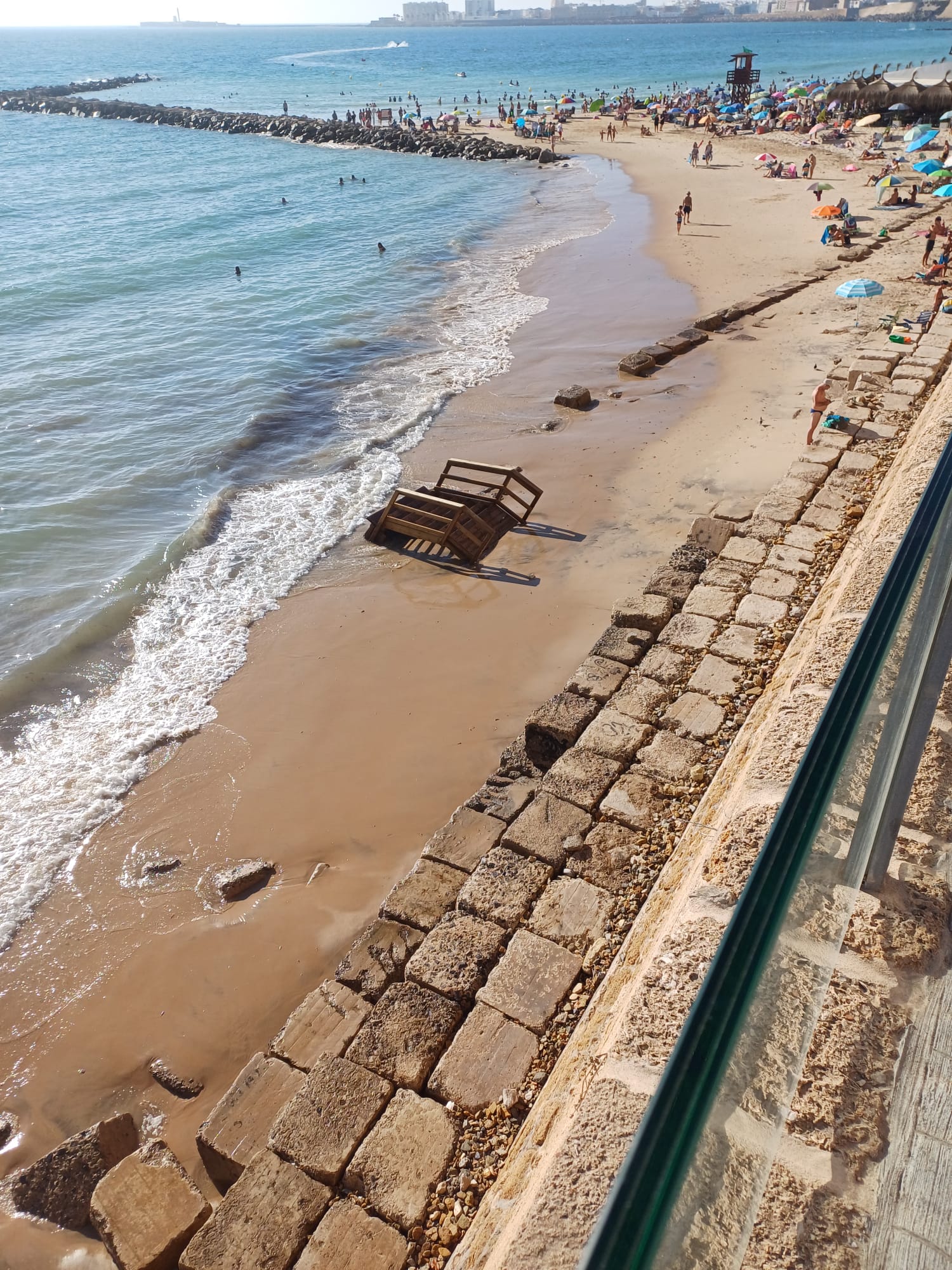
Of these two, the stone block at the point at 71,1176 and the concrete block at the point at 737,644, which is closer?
the stone block at the point at 71,1176

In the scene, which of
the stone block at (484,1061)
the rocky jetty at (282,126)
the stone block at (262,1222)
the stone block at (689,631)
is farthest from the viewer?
the rocky jetty at (282,126)

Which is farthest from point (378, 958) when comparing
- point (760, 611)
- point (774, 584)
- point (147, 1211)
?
point (774, 584)

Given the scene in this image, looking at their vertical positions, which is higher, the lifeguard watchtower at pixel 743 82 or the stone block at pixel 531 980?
the lifeguard watchtower at pixel 743 82

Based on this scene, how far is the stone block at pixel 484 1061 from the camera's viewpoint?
4215 millimetres

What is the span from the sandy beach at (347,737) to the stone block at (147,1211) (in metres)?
0.47

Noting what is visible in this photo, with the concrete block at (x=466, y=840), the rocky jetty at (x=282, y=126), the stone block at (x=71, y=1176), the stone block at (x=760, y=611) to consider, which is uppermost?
the rocky jetty at (x=282, y=126)

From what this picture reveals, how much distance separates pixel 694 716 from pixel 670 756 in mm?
496

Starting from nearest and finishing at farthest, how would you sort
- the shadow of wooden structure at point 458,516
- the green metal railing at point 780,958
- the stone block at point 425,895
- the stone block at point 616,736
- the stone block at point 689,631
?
the green metal railing at point 780,958 → the stone block at point 425,895 → the stone block at point 616,736 → the stone block at point 689,631 → the shadow of wooden structure at point 458,516

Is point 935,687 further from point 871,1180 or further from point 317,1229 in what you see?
point 317,1229

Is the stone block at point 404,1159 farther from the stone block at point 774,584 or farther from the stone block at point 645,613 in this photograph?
the stone block at point 774,584

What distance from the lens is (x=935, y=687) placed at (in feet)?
8.36

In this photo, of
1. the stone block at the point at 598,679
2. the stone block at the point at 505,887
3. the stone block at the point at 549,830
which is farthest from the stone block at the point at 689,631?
the stone block at the point at 505,887

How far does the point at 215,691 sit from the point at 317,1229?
5763mm

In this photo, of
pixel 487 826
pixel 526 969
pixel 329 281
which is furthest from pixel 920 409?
pixel 329 281
